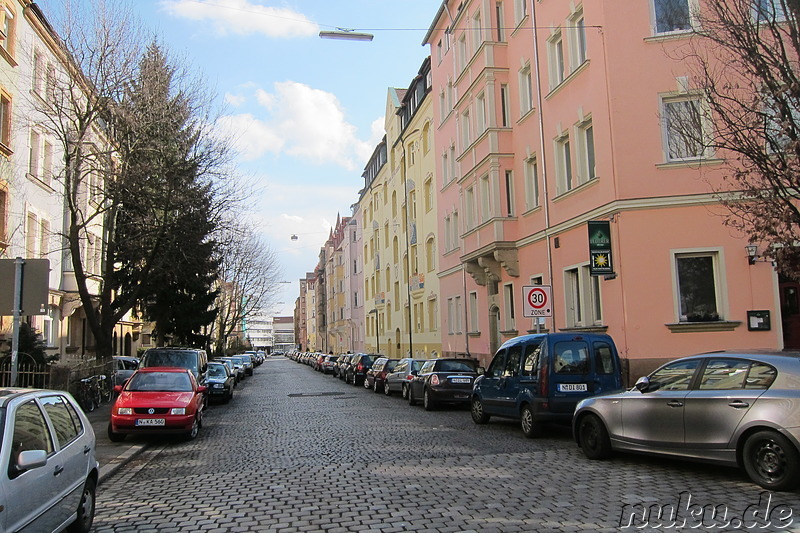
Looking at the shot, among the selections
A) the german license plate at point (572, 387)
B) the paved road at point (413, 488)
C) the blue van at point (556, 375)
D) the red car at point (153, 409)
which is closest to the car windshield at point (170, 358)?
the red car at point (153, 409)

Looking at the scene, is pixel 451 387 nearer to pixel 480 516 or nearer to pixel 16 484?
pixel 480 516

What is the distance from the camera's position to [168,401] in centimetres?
1343

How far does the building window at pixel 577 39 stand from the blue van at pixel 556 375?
30.6 ft

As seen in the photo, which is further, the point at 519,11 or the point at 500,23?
the point at 500,23

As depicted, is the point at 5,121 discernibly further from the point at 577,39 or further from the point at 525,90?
the point at 577,39

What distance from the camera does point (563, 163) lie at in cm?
2031

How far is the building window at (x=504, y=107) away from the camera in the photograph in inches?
962

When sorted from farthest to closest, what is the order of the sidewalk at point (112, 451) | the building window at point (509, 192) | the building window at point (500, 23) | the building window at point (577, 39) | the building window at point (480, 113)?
the building window at point (480, 113), the building window at point (500, 23), the building window at point (509, 192), the building window at point (577, 39), the sidewalk at point (112, 451)

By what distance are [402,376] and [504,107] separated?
10.3m

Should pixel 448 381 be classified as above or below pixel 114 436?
above

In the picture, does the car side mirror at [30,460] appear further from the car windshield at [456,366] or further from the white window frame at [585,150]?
the white window frame at [585,150]

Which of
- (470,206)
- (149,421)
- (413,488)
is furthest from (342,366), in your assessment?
(413,488)

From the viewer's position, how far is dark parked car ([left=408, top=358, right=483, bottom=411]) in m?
18.5

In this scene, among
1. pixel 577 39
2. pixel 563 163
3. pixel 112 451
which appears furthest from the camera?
pixel 563 163
